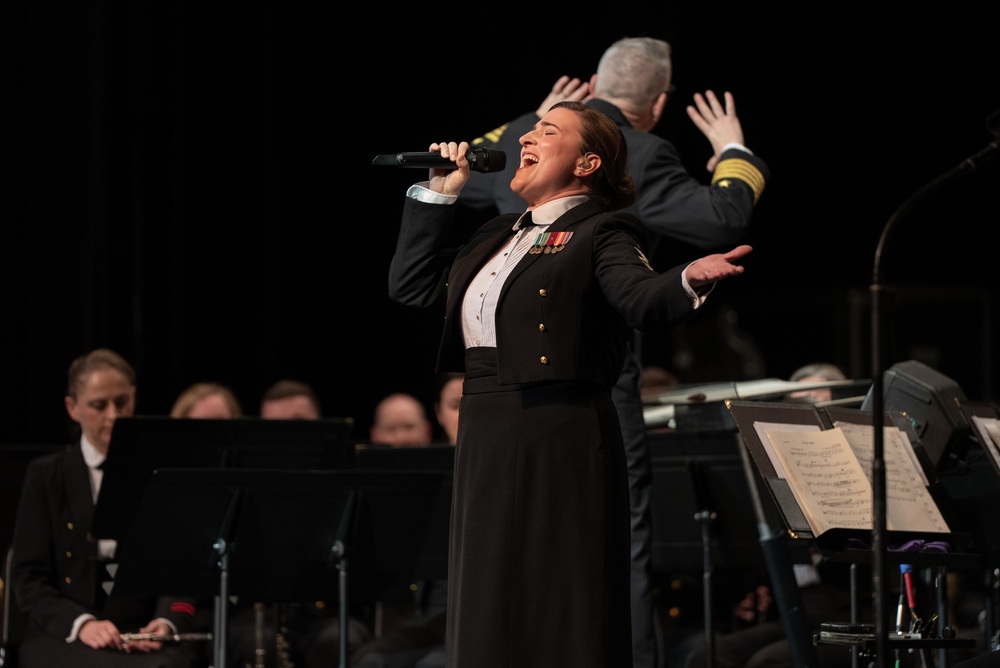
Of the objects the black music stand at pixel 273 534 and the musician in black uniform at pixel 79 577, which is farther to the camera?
the musician in black uniform at pixel 79 577

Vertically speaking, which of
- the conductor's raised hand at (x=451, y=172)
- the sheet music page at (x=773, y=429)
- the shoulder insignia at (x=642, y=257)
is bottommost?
the sheet music page at (x=773, y=429)

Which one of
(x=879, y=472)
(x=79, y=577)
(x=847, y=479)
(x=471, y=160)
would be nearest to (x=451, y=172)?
(x=471, y=160)

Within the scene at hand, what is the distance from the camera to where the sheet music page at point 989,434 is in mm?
3736

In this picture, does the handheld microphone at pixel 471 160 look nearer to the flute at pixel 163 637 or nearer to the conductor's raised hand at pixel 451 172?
the conductor's raised hand at pixel 451 172

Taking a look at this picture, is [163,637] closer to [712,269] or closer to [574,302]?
[574,302]

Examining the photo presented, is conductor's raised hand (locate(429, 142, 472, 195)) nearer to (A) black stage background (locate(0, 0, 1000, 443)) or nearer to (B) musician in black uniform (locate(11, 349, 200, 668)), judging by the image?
(A) black stage background (locate(0, 0, 1000, 443))

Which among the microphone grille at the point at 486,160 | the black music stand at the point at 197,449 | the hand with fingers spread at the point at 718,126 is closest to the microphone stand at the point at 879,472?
the microphone grille at the point at 486,160

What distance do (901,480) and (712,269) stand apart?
4.14 ft

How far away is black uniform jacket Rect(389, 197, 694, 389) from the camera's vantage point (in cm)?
280

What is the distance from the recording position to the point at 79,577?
4859 mm

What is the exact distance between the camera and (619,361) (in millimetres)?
3059

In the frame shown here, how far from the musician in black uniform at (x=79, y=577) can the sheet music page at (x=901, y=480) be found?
2404 mm

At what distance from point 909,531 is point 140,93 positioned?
450 cm

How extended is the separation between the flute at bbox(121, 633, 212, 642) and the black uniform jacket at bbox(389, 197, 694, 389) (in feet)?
6.89
